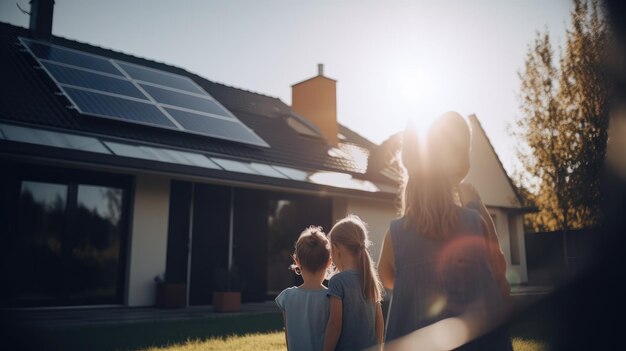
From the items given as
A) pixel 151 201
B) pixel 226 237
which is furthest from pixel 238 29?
pixel 226 237

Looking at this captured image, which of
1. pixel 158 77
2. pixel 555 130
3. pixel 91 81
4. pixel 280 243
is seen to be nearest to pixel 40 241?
pixel 91 81

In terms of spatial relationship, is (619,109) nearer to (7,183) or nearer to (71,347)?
(71,347)

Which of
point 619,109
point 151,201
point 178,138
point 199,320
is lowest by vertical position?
point 199,320

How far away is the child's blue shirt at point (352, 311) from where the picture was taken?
9.84ft

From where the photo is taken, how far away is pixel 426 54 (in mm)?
3328

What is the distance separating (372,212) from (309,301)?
10905 mm

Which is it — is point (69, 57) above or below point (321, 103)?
below

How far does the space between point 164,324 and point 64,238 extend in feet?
9.69

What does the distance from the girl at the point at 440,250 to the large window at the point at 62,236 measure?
8351 mm

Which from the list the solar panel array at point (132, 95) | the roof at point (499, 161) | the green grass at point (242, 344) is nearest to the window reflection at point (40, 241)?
the solar panel array at point (132, 95)

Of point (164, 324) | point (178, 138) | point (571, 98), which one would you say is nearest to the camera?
point (164, 324)

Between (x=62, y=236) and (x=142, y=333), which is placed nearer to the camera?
(x=142, y=333)

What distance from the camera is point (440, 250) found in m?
1.77

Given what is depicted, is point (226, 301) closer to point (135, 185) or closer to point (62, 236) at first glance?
point (135, 185)
